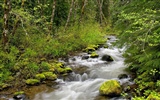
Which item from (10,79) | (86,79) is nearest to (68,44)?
(86,79)

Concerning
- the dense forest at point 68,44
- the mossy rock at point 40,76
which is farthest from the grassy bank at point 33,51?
the mossy rock at point 40,76

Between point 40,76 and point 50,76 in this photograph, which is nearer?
point 40,76

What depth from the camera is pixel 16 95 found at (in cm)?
848

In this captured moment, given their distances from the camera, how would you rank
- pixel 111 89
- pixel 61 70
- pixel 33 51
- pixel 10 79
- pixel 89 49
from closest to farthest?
1. pixel 111 89
2. pixel 10 79
3. pixel 61 70
4. pixel 33 51
5. pixel 89 49

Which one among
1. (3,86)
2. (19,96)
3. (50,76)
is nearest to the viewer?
(19,96)

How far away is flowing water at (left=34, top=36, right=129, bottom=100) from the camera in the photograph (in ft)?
30.1

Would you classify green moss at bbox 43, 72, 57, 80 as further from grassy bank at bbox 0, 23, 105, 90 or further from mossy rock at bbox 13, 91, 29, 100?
mossy rock at bbox 13, 91, 29, 100

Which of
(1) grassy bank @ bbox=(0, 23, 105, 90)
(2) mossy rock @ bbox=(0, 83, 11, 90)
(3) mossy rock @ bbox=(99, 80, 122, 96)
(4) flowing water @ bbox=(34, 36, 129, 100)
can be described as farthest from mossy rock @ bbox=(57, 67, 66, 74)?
(3) mossy rock @ bbox=(99, 80, 122, 96)

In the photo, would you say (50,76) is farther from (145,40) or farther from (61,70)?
(145,40)

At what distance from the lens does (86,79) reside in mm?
11234

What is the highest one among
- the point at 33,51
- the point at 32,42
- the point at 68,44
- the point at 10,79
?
the point at 32,42

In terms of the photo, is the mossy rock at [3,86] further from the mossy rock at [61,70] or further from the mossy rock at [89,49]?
the mossy rock at [89,49]

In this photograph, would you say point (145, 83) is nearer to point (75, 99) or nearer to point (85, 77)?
point (75, 99)

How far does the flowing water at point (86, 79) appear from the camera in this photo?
30.1 ft
